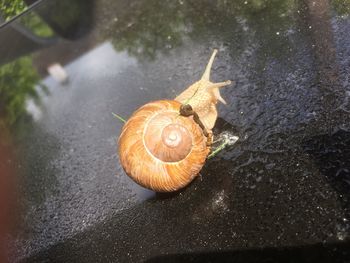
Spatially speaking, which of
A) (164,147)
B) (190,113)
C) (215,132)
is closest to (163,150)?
(164,147)

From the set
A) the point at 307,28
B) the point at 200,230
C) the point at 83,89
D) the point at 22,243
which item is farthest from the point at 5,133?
the point at 307,28

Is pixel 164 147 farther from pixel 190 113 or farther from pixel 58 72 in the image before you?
pixel 58 72

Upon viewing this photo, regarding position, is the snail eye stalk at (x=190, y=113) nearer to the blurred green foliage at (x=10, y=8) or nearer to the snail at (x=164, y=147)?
the snail at (x=164, y=147)

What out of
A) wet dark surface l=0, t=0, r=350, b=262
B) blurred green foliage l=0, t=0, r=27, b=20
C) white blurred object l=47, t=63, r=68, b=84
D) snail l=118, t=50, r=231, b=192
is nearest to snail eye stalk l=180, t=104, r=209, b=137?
snail l=118, t=50, r=231, b=192

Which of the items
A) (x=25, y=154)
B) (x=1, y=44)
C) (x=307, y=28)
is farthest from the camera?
(x=1, y=44)

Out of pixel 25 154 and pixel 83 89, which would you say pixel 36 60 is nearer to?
pixel 83 89

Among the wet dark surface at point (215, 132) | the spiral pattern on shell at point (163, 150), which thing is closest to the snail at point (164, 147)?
the spiral pattern on shell at point (163, 150)

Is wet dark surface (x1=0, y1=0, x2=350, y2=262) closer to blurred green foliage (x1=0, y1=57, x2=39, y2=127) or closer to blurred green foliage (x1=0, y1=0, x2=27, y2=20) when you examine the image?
blurred green foliage (x1=0, y1=57, x2=39, y2=127)
